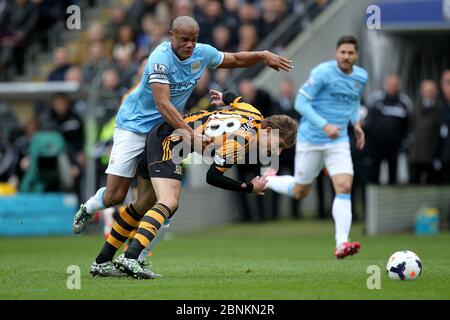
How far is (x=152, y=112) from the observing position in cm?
1069

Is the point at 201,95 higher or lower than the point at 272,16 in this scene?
lower

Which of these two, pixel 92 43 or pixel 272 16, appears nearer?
pixel 272 16

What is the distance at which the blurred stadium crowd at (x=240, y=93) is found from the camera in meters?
19.7

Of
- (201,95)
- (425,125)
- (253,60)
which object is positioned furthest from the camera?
(201,95)

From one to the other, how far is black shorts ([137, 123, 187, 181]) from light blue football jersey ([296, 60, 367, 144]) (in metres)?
3.44

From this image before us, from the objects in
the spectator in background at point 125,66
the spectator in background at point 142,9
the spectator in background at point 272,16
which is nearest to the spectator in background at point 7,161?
the spectator in background at point 125,66

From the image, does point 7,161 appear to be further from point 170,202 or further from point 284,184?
point 170,202

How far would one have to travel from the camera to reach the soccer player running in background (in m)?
9.94

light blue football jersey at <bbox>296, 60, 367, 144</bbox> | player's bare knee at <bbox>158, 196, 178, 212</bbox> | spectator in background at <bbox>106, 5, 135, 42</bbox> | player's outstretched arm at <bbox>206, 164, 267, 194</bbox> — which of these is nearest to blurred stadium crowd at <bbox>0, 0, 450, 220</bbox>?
spectator in background at <bbox>106, 5, 135, 42</bbox>

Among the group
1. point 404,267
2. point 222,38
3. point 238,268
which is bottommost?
point 238,268

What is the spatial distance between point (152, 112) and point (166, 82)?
672 mm

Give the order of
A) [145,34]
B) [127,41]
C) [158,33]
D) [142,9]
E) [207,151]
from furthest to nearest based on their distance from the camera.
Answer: [142,9] → [145,34] → [127,41] → [158,33] → [207,151]

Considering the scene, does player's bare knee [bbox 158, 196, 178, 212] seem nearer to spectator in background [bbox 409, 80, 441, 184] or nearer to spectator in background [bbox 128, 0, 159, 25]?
spectator in background [bbox 409, 80, 441, 184]

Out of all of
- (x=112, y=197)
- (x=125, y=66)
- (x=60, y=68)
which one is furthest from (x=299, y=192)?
(x=60, y=68)
